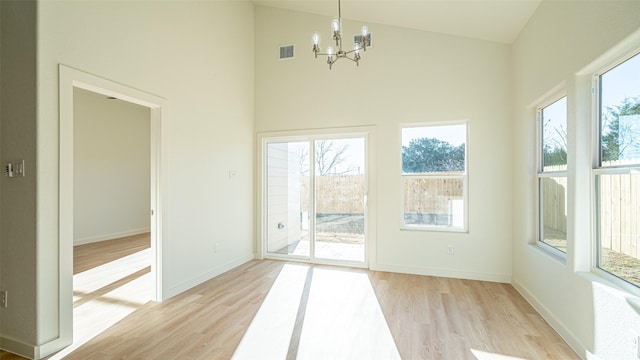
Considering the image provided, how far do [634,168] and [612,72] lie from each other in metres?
0.74

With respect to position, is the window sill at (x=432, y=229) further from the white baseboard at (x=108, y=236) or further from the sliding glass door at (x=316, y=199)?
the white baseboard at (x=108, y=236)

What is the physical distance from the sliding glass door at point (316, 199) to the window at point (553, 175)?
7.26ft

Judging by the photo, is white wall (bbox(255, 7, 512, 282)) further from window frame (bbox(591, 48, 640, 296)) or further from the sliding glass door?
window frame (bbox(591, 48, 640, 296))

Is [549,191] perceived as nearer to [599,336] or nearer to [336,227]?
[599,336]

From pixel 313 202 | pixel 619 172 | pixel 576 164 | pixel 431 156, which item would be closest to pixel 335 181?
pixel 313 202

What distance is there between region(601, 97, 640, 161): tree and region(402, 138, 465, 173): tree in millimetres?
1987

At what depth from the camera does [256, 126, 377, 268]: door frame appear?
4.51 metres

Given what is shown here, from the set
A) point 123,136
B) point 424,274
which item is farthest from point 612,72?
point 123,136

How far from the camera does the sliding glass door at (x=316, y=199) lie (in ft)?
15.5

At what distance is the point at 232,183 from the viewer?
4598 millimetres

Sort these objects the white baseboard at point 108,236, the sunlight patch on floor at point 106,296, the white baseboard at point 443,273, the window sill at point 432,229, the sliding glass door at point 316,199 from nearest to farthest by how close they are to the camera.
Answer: the sunlight patch on floor at point 106,296 < the white baseboard at point 443,273 < the window sill at point 432,229 < the sliding glass door at point 316,199 < the white baseboard at point 108,236
